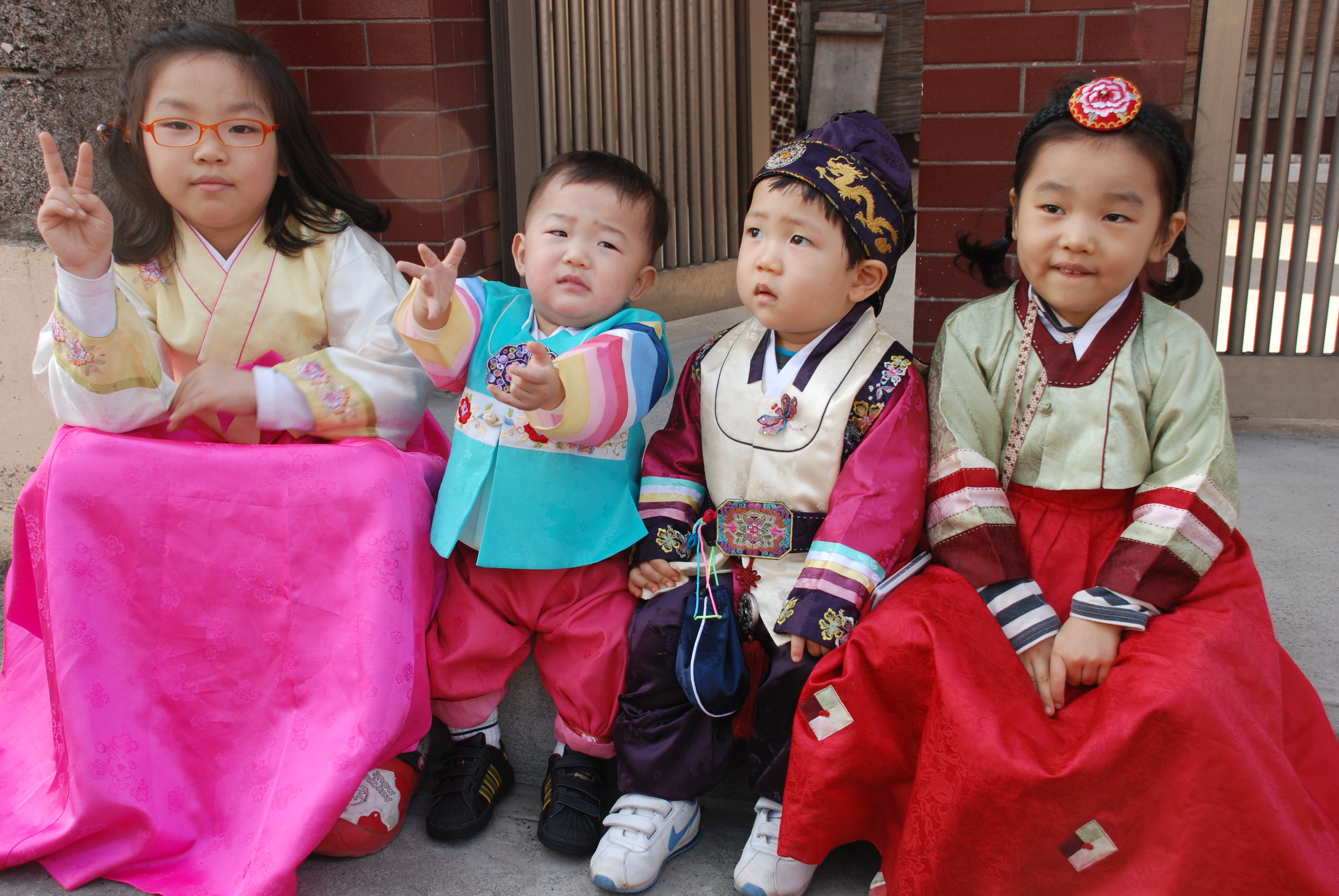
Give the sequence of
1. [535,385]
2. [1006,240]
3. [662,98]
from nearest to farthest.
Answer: [535,385]
[1006,240]
[662,98]

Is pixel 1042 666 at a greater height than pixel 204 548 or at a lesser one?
lesser

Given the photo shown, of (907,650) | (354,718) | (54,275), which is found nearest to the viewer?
(907,650)

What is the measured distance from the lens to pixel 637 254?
210 centimetres

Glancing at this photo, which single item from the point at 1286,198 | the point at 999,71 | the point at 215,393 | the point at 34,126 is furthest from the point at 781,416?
the point at 1286,198

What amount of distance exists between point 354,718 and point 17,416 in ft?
5.60

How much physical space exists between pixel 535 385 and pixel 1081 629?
3.21ft

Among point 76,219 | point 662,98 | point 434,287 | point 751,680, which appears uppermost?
point 662,98

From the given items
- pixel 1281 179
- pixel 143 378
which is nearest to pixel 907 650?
pixel 143 378

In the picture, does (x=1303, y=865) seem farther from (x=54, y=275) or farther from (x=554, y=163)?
(x=54, y=275)

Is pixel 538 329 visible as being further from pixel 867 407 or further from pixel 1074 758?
pixel 1074 758

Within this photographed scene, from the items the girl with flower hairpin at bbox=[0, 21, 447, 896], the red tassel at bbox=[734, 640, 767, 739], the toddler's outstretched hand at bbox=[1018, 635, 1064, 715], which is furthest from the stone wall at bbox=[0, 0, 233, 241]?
the toddler's outstretched hand at bbox=[1018, 635, 1064, 715]

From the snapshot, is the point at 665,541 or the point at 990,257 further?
the point at 990,257

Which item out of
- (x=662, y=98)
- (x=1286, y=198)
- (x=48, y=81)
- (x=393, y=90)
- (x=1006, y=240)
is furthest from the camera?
(x=662, y=98)

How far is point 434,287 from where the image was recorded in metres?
1.96
